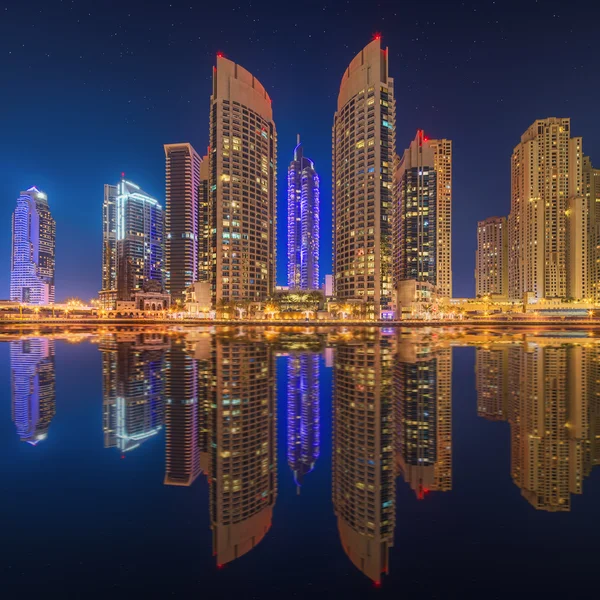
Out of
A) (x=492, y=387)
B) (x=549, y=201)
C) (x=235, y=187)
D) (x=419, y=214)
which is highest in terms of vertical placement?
(x=549, y=201)

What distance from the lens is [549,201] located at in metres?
151

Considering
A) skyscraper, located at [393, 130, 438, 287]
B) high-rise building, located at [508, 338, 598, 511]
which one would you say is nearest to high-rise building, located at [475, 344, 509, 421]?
high-rise building, located at [508, 338, 598, 511]

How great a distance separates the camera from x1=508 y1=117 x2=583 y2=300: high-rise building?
147 meters

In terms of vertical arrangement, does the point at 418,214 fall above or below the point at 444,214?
below

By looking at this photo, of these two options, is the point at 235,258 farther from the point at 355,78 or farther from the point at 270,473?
the point at 270,473

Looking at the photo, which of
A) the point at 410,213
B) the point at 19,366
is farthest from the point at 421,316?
the point at 19,366

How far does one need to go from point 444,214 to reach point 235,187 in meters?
127

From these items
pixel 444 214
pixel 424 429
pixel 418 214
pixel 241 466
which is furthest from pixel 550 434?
pixel 444 214

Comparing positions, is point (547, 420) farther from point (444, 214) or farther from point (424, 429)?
point (444, 214)

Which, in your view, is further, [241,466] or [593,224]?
[593,224]

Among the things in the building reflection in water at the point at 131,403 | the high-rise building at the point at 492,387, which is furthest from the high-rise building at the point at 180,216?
the high-rise building at the point at 492,387

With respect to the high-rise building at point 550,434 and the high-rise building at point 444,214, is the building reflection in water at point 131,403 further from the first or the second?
the high-rise building at point 444,214

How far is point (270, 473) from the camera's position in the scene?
757 cm

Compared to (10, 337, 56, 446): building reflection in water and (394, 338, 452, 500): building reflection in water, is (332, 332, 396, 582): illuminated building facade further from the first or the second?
(10, 337, 56, 446): building reflection in water
